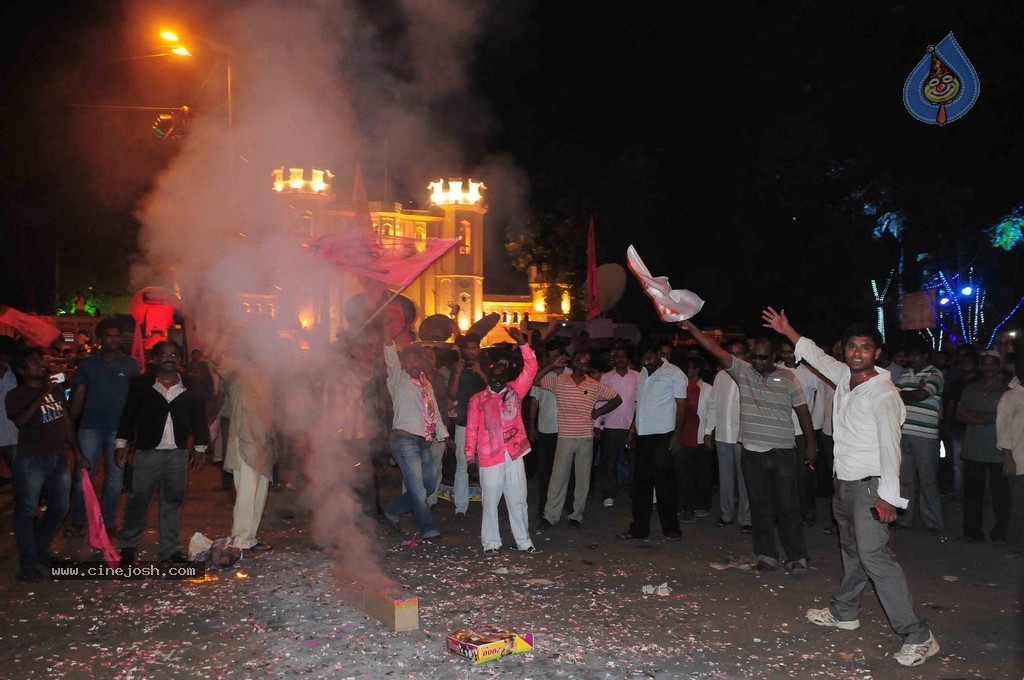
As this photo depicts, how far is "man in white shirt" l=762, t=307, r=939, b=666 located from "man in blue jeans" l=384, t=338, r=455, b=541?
4.07 meters

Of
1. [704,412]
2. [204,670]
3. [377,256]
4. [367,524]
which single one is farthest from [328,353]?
[704,412]

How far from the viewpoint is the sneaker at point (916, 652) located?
5066mm

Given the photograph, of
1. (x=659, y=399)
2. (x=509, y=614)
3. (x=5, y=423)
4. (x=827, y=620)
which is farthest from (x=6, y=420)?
(x=827, y=620)

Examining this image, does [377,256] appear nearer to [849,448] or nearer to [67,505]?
[67,505]

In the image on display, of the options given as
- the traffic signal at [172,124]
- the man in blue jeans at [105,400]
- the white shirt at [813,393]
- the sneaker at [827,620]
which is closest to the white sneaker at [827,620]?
the sneaker at [827,620]

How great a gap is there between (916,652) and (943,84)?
45.8 feet

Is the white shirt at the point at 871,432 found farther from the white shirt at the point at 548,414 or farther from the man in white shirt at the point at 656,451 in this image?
the white shirt at the point at 548,414

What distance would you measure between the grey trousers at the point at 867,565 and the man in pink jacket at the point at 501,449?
314 cm

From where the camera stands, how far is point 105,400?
840 centimetres

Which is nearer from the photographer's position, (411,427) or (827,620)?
(827,620)

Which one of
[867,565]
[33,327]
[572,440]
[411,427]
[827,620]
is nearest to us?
[867,565]

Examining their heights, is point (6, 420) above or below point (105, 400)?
below

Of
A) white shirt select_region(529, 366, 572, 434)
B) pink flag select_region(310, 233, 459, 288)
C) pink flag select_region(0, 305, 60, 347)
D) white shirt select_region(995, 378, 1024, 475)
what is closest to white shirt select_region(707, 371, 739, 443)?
white shirt select_region(529, 366, 572, 434)

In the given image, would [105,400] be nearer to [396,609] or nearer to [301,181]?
[301,181]
